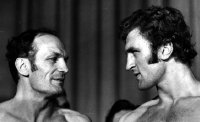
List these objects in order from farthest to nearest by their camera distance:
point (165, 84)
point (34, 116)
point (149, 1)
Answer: point (149, 1) → point (34, 116) → point (165, 84)

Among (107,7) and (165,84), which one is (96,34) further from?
(165,84)

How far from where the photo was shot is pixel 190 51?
1752 mm

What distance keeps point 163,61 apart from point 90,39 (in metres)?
0.69

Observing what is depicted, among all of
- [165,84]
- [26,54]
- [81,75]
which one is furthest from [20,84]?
[165,84]

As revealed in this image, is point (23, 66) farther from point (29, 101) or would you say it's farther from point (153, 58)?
point (153, 58)

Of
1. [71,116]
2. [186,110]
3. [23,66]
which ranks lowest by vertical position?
[71,116]

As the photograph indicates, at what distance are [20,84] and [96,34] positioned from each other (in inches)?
23.1

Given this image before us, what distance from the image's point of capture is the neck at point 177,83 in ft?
5.35

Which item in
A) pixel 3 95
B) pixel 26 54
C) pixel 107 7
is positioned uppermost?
pixel 107 7

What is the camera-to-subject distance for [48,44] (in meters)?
1.88

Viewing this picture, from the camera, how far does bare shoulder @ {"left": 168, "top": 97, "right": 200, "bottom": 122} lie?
1553 millimetres

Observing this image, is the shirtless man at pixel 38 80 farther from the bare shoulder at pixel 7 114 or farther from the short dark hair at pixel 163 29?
the short dark hair at pixel 163 29

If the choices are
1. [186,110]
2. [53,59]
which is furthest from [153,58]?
[53,59]

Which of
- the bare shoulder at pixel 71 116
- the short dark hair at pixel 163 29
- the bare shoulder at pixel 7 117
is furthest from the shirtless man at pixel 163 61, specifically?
the bare shoulder at pixel 7 117
